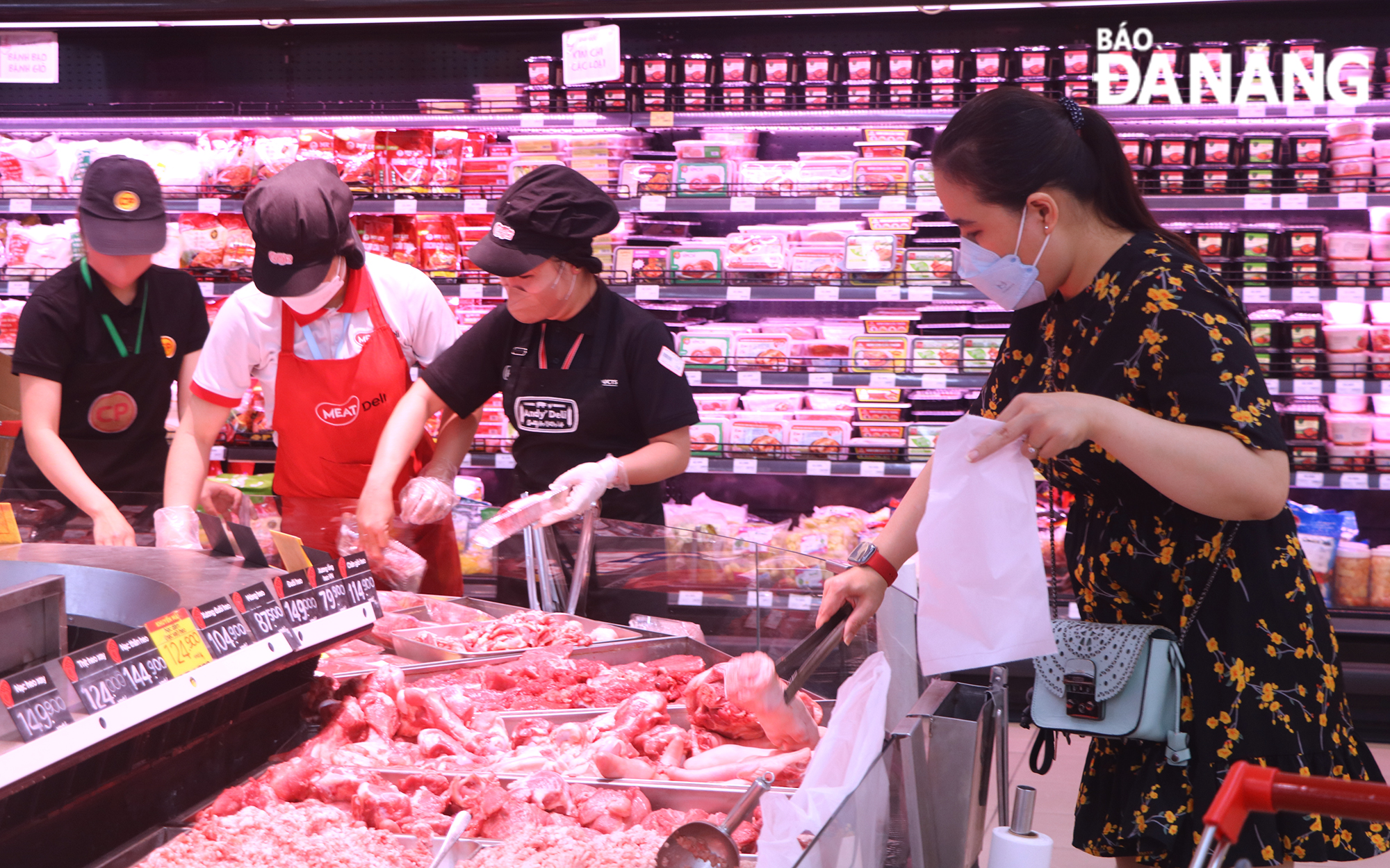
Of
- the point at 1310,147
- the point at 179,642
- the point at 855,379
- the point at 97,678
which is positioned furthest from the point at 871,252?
the point at 97,678

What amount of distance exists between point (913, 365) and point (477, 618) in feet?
8.67

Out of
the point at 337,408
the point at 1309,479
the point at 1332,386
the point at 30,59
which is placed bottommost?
the point at 1309,479

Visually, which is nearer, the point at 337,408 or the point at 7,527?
the point at 7,527

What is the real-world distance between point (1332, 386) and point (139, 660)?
423 centimetres

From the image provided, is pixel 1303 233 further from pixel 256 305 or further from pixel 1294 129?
pixel 256 305

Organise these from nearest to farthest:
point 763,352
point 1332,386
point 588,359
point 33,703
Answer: point 33,703
point 588,359
point 1332,386
point 763,352

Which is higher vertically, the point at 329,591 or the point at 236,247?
the point at 236,247

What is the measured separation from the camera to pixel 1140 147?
4348mm

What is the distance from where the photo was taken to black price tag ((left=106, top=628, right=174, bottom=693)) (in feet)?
4.35

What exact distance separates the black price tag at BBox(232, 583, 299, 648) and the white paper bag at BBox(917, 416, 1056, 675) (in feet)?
3.07

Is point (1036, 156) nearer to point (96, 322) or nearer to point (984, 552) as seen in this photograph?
point (984, 552)

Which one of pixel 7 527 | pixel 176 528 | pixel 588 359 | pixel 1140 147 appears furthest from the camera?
pixel 1140 147

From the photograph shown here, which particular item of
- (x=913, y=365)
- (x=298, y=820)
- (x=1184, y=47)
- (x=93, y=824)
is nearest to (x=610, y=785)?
(x=298, y=820)

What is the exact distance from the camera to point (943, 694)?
153 centimetres
